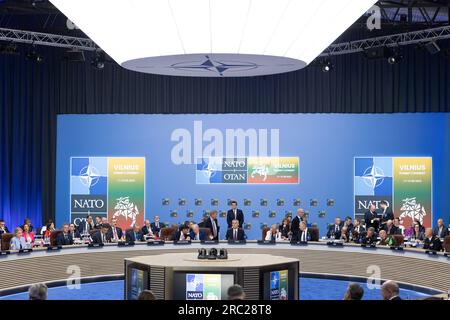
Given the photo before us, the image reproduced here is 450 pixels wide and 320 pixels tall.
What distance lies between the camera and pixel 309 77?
67.3 feet

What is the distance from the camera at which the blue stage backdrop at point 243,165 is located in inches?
774

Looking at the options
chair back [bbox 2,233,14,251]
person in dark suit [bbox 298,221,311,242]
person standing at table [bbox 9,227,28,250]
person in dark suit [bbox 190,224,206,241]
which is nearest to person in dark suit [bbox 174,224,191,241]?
person in dark suit [bbox 190,224,206,241]

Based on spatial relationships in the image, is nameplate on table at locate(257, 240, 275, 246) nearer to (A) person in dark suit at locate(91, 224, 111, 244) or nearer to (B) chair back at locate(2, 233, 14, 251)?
(A) person in dark suit at locate(91, 224, 111, 244)

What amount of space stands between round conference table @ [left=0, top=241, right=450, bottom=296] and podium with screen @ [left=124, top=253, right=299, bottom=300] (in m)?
3.57

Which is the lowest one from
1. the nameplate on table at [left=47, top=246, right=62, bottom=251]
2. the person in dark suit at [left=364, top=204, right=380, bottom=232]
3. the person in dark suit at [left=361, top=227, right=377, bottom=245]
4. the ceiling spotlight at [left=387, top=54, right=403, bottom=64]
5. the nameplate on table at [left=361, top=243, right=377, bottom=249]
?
the nameplate on table at [left=47, top=246, right=62, bottom=251]

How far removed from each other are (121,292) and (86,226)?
524 centimetres

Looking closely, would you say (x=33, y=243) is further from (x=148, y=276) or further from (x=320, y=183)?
(x=320, y=183)

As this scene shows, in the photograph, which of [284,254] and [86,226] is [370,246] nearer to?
[284,254]

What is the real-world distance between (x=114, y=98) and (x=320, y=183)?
6.75 meters

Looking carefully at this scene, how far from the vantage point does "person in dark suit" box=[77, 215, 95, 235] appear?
17344mm

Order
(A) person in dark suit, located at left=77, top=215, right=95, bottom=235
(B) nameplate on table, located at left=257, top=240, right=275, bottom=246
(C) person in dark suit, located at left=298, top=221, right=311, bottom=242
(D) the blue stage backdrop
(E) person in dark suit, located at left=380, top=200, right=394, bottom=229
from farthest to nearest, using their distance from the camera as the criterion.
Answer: (D) the blue stage backdrop → (A) person in dark suit, located at left=77, top=215, right=95, bottom=235 → (E) person in dark suit, located at left=380, top=200, right=394, bottom=229 → (C) person in dark suit, located at left=298, top=221, right=311, bottom=242 → (B) nameplate on table, located at left=257, top=240, right=275, bottom=246

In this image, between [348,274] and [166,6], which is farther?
[348,274]
